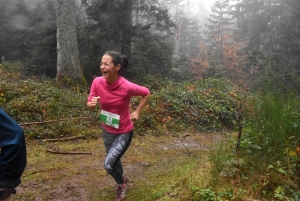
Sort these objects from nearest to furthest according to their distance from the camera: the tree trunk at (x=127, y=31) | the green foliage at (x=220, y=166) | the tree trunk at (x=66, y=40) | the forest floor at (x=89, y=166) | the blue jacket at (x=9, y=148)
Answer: the blue jacket at (x=9, y=148)
the green foliage at (x=220, y=166)
the forest floor at (x=89, y=166)
the tree trunk at (x=66, y=40)
the tree trunk at (x=127, y=31)

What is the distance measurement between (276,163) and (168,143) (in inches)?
178

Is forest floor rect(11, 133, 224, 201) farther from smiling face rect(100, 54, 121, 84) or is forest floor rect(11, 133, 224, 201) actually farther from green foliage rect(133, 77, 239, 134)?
smiling face rect(100, 54, 121, 84)

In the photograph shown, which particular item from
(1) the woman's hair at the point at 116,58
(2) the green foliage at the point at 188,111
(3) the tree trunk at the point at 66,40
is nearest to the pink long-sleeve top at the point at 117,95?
(1) the woman's hair at the point at 116,58

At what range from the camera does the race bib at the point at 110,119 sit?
380 cm

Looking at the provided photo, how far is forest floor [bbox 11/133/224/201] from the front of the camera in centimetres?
442

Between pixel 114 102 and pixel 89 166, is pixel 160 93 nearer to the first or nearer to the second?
pixel 89 166

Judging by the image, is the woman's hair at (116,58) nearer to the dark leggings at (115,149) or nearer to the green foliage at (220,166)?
the dark leggings at (115,149)

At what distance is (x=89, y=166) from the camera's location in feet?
18.5

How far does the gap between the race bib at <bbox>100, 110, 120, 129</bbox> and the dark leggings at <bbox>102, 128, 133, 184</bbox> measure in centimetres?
18

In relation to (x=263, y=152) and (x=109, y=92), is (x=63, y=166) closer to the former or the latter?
(x=109, y=92)

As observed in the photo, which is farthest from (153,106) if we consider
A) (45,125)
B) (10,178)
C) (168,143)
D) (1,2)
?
(1,2)

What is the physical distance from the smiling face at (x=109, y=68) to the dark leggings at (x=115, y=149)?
0.85m

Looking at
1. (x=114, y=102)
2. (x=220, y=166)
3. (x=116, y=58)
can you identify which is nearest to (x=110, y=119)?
(x=114, y=102)

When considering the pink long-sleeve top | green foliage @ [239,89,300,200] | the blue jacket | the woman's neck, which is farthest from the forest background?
the blue jacket
